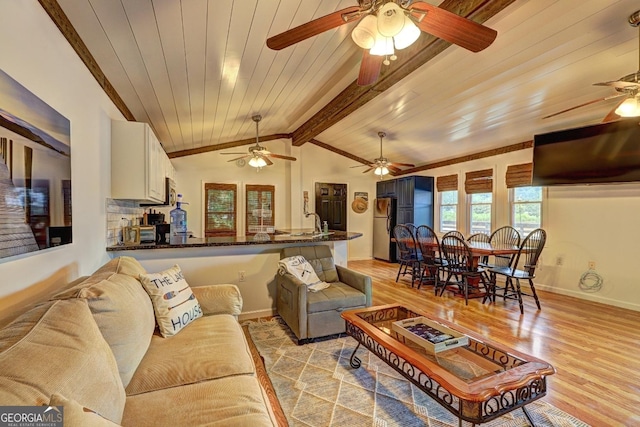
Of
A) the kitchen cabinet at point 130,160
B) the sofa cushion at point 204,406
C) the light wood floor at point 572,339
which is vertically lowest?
the light wood floor at point 572,339

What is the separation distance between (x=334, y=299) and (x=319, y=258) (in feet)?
2.09

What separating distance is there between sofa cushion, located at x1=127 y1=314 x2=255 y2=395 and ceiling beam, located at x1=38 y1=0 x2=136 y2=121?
1.91 meters

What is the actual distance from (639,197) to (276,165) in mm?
5936

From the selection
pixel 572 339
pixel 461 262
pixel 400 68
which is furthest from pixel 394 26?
pixel 461 262

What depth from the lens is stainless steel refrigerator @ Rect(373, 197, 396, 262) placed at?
23.1 ft

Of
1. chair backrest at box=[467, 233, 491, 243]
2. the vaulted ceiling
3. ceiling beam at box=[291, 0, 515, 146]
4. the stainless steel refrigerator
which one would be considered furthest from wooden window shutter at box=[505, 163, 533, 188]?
ceiling beam at box=[291, 0, 515, 146]

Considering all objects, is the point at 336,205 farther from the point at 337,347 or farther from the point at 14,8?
the point at 14,8

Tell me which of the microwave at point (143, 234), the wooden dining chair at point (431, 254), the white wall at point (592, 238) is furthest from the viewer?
the wooden dining chair at point (431, 254)

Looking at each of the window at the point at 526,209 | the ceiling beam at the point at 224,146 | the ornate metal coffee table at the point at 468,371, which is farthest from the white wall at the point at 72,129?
the window at the point at 526,209

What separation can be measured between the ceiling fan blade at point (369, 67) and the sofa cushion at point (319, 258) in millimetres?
1819

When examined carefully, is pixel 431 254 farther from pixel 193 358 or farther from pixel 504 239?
pixel 193 358

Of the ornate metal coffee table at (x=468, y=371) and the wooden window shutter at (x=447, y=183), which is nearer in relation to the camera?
the ornate metal coffee table at (x=468, y=371)

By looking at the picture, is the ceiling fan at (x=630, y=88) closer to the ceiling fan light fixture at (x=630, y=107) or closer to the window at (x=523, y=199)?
the ceiling fan light fixture at (x=630, y=107)

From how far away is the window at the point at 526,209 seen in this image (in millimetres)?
4789
